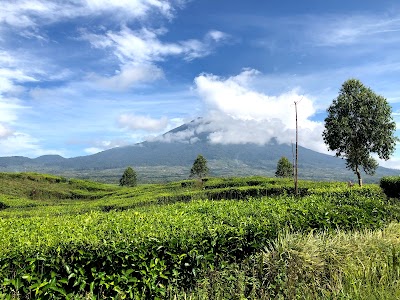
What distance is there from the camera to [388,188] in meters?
24.8

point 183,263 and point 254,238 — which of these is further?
point 254,238

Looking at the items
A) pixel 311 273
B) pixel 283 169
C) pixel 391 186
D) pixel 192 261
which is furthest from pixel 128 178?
pixel 311 273

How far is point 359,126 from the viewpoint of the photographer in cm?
3634

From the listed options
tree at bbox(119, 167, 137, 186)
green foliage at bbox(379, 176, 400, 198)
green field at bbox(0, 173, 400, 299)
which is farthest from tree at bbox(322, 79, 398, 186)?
tree at bbox(119, 167, 137, 186)

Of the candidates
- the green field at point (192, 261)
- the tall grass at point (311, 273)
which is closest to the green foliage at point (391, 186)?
the green field at point (192, 261)

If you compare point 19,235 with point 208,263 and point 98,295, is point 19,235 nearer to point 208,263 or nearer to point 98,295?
point 98,295

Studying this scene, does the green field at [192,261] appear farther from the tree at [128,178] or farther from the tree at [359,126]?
the tree at [128,178]

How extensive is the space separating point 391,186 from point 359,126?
531 inches

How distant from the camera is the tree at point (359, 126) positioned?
36.1m

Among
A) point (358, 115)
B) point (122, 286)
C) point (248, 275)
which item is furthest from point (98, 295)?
point (358, 115)

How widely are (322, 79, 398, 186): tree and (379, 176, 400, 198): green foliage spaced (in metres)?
11.1

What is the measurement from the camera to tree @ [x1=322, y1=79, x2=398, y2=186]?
36.1 m

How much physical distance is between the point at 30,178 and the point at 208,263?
62180mm

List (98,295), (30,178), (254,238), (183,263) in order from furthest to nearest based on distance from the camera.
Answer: (30,178) < (254,238) < (183,263) < (98,295)
